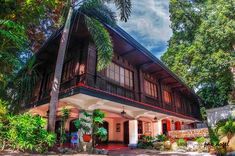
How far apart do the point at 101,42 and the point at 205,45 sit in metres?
14.4

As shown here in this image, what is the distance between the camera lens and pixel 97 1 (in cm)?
1108

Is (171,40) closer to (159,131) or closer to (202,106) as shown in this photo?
(202,106)

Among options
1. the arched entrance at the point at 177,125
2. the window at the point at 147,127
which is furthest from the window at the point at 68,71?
the arched entrance at the point at 177,125

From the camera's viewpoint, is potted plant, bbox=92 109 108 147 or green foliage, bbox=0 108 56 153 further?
potted plant, bbox=92 109 108 147

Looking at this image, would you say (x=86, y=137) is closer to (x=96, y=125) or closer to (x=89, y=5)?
(x=96, y=125)

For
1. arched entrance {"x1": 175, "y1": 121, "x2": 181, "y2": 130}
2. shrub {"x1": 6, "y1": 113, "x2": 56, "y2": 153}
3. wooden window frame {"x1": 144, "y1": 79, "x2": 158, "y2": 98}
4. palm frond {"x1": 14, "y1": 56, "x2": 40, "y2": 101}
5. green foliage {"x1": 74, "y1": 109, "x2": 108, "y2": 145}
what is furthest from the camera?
arched entrance {"x1": 175, "y1": 121, "x2": 181, "y2": 130}

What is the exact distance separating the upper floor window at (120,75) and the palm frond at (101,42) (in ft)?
9.14

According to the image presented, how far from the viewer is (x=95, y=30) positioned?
399 inches

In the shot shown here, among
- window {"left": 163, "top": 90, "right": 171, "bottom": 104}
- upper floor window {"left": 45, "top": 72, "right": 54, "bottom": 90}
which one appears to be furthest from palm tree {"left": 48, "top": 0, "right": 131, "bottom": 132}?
window {"left": 163, "top": 90, "right": 171, "bottom": 104}

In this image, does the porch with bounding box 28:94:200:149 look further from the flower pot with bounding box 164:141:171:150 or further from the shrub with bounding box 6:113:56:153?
the shrub with bounding box 6:113:56:153

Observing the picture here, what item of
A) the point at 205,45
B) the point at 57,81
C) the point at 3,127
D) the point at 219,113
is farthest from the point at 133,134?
the point at 205,45

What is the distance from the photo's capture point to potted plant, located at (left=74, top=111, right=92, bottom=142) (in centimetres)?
1039

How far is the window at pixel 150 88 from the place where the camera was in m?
16.4

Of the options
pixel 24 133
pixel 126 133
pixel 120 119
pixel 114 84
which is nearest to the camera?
pixel 24 133
